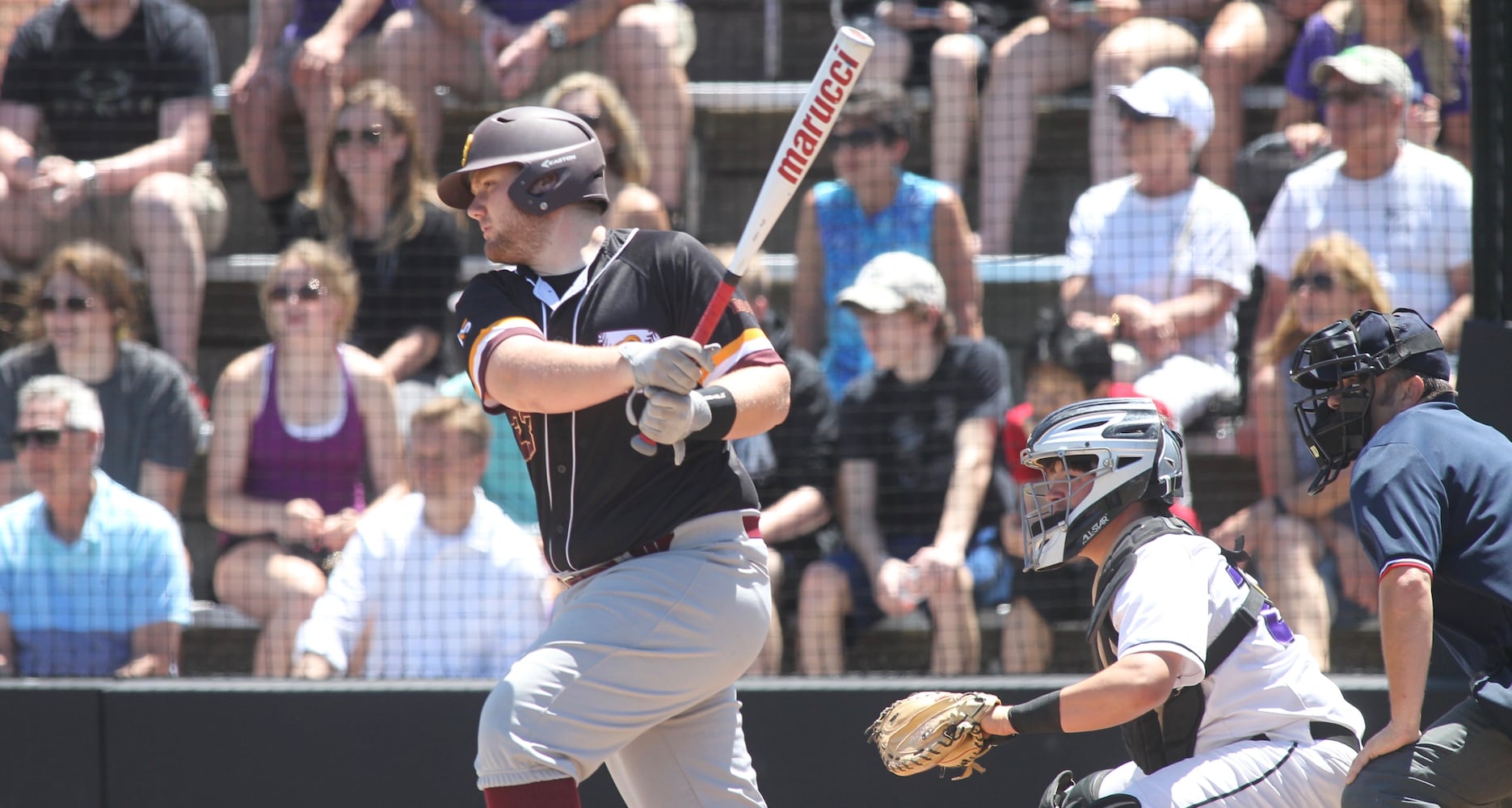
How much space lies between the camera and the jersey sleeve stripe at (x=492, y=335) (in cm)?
279

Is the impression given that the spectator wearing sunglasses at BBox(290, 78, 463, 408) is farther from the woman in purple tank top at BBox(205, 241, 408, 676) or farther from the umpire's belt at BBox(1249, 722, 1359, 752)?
the umpire's belt at BBox(1249, 722, 1359, 752)

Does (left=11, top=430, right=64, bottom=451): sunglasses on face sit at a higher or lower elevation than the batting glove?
→ lower

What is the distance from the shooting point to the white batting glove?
8.48 ft

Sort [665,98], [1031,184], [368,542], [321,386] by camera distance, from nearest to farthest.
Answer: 1. [368,542]
2. [321,386]
3. [665,98]
4. [1031,184]

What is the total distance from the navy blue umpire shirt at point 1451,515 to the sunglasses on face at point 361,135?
12.7ft

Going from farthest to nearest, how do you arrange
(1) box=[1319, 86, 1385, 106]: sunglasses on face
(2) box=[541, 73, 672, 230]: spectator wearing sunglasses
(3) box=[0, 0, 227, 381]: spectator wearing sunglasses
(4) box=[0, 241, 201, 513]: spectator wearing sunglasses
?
(3) box=[0, 0, 227, 381]: spectator wearing sunglasses
(2) box=[541, 73, 672, 230]: spectator wearing sunglasses
(4) box=[0, 241, 201, 513]: spectator wearing sunglasses
(1) box=[1319, 86, 1385, 106]: sunglasses on face

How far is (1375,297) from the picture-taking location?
4.79 m

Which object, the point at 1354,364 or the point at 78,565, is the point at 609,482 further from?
the point at 78,565

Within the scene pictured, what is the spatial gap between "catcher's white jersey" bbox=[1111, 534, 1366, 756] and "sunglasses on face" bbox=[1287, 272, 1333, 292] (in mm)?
2324

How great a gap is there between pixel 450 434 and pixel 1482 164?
309 centimetres

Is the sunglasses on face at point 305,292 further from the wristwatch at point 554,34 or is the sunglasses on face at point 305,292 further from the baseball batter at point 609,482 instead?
the baseball batter at point 609,482

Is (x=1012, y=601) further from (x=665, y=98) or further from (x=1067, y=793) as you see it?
(x=665, y=98)

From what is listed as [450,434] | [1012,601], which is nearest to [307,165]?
[450,434]

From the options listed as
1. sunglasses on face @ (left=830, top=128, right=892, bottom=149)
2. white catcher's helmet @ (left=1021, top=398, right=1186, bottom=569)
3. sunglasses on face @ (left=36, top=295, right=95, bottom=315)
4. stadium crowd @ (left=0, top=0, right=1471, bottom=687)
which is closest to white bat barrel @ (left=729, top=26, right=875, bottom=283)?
white catcher's helmet @ (left=1021, top=398, right=1186, bottom=569)
